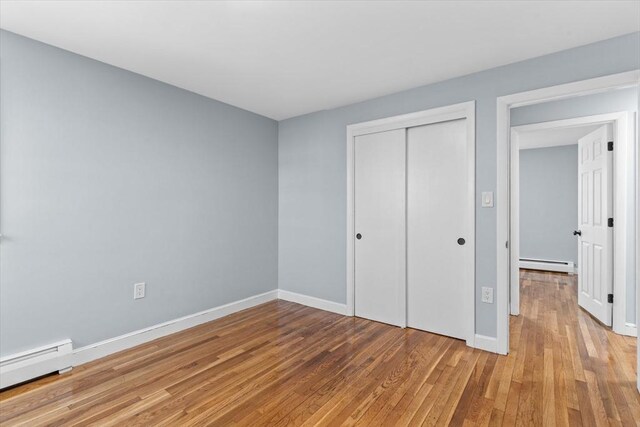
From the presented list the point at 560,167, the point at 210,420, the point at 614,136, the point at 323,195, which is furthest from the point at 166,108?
the point at 560,167

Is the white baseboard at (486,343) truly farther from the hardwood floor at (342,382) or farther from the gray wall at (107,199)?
the gray wall at (107,199)

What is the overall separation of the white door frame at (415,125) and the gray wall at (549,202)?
15.4ft

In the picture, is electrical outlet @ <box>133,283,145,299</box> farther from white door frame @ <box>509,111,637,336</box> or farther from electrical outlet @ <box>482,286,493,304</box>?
white door frame @ <box>509,111,637,336</box>

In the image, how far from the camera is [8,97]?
213 cm

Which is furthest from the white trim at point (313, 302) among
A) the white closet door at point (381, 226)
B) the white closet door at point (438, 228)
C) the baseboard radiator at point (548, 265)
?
the baseboard radiator at point (548, 265)

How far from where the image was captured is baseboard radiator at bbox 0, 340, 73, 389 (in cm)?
208

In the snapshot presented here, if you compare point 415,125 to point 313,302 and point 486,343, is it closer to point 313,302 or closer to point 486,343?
point 486,343

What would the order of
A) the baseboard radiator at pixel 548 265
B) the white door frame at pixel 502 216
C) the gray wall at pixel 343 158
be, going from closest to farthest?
the gray wall at pixel 343 158 < the white door frame at pixel 502 216 < the baseboard radiator at pixel 548 265

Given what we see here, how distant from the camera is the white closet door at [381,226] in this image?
10.7 feet

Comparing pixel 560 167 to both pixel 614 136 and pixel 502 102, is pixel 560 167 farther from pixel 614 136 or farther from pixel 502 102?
pixel 502 102

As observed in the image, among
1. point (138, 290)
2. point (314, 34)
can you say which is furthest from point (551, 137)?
point (138, 290)

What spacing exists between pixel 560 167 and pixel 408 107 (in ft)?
16.0

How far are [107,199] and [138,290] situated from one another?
33.2 inches

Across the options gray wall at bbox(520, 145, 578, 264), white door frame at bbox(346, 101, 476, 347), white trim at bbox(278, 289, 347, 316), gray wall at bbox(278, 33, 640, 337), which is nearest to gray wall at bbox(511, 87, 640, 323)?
gray wall at bbox(278, 33, 640, 337)
